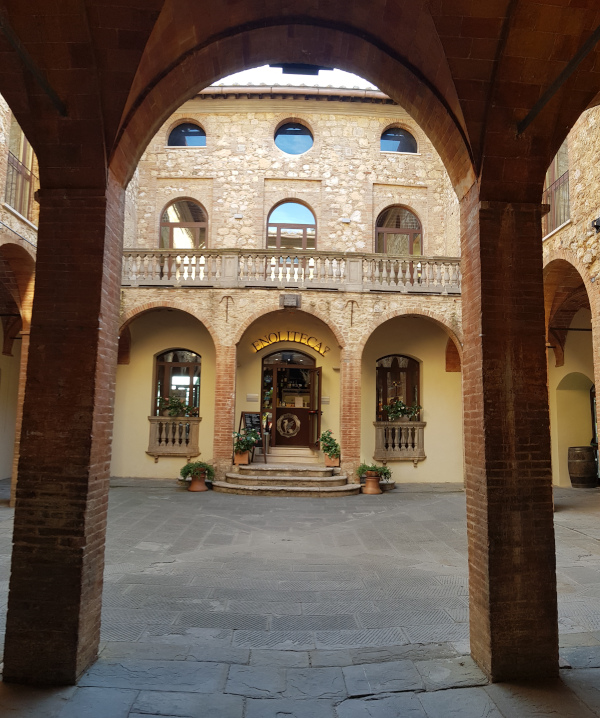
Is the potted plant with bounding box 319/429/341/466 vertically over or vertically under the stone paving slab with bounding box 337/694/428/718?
over

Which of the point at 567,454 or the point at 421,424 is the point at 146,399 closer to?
the point at 421,424

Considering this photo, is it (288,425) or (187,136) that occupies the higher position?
(187,136)

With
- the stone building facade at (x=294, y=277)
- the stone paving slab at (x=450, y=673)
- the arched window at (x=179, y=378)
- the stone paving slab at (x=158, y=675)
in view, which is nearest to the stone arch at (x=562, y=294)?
the stone building facade at (x=294, y=277)

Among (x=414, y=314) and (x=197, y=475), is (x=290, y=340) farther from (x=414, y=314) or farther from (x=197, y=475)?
(x=197, y=475)

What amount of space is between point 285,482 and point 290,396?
3106 millimetres

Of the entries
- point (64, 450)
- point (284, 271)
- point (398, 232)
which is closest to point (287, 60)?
point (64, 450)

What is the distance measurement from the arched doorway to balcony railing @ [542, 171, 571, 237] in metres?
6.64

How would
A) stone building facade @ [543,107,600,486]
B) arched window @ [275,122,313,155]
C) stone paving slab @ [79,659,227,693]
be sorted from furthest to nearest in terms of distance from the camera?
arched window @ [275,122,313,155], stone building facade @ [543,107,600,486], stone paving slab @ [79,659,227,693]

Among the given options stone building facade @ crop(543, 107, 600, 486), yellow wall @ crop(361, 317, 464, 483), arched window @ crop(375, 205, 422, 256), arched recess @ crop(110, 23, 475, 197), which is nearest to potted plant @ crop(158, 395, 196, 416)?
yellow wall @ crop(361, 317, 464, 483)

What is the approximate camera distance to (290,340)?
1427cm

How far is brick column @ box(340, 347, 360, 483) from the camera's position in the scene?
41.3ft

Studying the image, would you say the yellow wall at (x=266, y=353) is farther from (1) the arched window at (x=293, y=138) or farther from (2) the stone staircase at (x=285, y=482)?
(1) the arched window at (x=293, y=138)

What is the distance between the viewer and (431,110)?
13.8 ft

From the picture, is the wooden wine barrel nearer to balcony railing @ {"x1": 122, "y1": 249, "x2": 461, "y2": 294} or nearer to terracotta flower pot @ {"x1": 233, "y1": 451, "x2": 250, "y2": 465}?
balcony railing @ {"x1": 122, "y1": 249, "x2": 461, "y2": 294}
